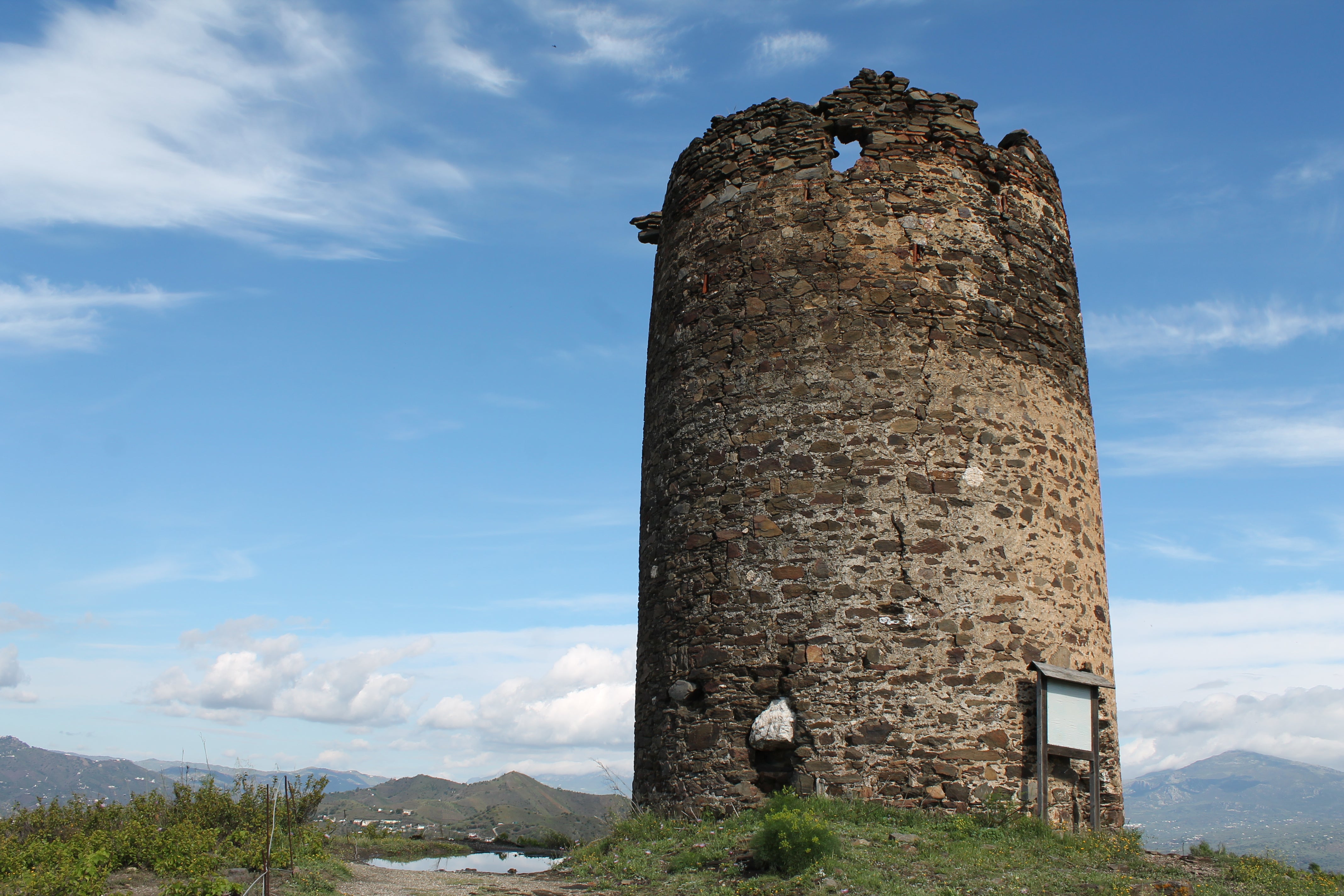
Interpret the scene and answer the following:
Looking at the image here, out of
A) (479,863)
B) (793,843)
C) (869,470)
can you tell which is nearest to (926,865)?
(793,843)

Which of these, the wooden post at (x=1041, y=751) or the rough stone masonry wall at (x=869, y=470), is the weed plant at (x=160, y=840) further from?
the wooden post at (x=1041, y=751)

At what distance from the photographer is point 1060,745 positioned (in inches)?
323

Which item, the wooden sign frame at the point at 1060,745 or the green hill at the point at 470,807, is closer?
the wooden sign frame at the point at 1060,745

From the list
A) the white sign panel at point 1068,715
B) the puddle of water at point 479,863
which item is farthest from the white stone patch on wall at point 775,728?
the puddle of water at point 479,863

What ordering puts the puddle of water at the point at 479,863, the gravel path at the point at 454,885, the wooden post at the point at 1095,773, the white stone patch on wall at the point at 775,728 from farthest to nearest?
the puddle of water at the point at 479,863 → the wooden post at the point at 1095,773 → the white stone patch on wall at the point at 775,728 → the gravel path at the point at 454,885

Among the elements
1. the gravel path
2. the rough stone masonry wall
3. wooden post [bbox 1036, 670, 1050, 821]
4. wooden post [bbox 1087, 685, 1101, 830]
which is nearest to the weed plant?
the gravel path

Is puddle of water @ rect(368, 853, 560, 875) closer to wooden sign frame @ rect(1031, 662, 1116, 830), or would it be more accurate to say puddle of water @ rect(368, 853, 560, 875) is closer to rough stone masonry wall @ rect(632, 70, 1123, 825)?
rough stone masonry wall @ rect(632, 70, 1123, 825)

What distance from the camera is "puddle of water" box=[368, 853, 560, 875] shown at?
36.0 feet

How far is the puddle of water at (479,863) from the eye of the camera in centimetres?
1098

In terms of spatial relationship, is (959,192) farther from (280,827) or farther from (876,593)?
(280,827)

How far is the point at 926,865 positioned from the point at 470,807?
56.2 m

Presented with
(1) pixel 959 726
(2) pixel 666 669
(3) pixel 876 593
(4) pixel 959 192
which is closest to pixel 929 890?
(1) pixel 959 726

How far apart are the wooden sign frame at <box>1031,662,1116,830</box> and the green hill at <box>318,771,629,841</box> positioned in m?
8.73

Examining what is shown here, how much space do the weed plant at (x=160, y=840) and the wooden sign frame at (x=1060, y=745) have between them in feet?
19.7
